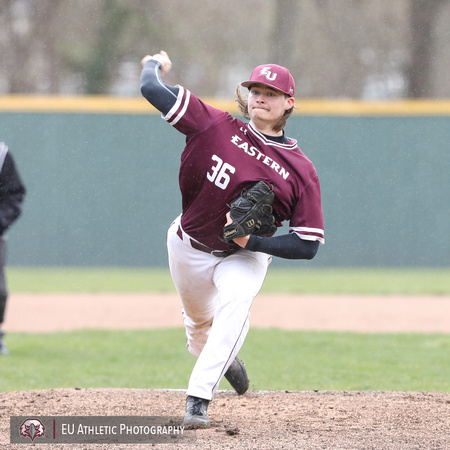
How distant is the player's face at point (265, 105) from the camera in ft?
12.5

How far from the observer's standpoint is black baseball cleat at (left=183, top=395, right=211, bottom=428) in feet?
11.4

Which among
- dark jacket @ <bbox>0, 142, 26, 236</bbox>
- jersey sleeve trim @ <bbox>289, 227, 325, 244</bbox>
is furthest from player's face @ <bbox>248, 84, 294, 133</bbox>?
dark jacket @ <bbox>0, 142, 26, 236</bbox>

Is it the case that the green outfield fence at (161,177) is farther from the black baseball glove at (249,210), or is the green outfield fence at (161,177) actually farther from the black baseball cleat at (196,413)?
the black baseball cleat at (196,413)

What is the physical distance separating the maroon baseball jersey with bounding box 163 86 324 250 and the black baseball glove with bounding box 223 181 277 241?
8cm

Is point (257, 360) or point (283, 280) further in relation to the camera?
point (283, 280)

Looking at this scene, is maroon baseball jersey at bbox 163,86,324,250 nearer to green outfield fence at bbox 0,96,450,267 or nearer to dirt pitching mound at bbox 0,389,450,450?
dirt pitching mound at bbox 0,389,450,450

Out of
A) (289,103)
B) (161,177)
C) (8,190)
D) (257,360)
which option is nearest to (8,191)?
(8,190)

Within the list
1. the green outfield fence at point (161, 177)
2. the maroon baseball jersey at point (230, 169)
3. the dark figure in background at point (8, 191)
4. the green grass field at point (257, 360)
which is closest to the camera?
the maroon baseball jersey at point (230, 169)

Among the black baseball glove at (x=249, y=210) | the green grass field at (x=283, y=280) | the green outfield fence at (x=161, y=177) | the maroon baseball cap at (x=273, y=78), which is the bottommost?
the green grass field at (x=283, y=280)

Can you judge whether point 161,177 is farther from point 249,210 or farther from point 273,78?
point 249,210

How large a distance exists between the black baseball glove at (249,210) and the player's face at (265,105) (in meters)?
0.34

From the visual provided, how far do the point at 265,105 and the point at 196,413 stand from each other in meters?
1.45

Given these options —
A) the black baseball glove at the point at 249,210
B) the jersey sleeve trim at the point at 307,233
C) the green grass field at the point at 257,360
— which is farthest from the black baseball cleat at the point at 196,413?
the green grass field at the point at 257,360

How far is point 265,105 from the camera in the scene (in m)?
3.81
